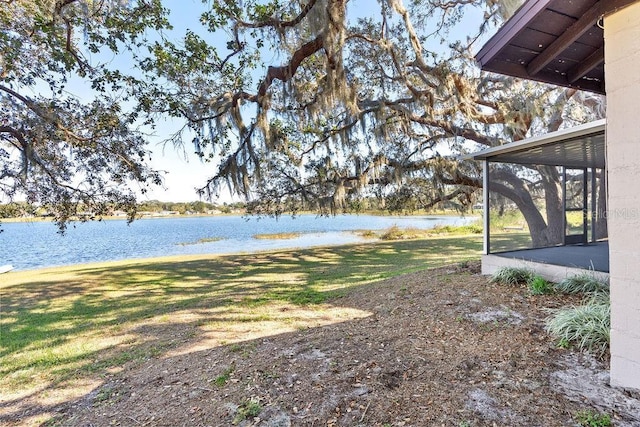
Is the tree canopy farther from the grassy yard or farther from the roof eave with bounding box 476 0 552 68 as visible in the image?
the roof eave with bounding box 476 0 552 68

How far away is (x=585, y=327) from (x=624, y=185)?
4.22ft

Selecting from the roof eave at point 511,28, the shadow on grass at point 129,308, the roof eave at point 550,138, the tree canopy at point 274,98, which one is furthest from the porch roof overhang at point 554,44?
the shadow on grass at point 129,308

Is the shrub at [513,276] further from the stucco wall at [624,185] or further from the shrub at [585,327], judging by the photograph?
the stucco wall at [624,185]

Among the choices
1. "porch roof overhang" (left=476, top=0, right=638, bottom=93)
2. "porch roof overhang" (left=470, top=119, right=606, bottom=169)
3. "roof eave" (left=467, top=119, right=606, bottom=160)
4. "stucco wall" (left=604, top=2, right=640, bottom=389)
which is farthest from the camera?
"porch roof overhang" (left=470, top=119, right=606, bottom=169)

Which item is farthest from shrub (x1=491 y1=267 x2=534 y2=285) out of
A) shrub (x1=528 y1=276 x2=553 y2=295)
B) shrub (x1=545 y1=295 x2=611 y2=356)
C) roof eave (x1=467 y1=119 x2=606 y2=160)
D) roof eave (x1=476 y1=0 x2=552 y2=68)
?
roof eave (x1=476 y1=0 x2=552 y2=68)

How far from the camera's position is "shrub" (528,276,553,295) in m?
3.70

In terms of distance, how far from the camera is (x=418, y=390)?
209 centimetres

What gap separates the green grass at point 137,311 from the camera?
3412mm

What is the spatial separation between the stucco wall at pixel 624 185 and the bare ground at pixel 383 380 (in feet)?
0.86

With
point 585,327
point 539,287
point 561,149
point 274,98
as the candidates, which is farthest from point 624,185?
point 274,98

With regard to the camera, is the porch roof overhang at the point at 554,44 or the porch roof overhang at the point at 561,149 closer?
the porch roof overhang at the point at 554,44

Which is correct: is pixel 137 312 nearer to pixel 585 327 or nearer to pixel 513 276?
pixel 513 276

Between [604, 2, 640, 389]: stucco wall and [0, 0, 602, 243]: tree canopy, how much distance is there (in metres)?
3.38

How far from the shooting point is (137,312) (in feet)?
17.4
